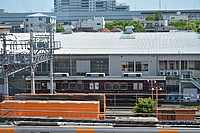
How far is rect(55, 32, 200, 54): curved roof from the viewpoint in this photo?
10297mm

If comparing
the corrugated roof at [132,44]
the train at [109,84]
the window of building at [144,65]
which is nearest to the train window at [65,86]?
the train at [109,84]

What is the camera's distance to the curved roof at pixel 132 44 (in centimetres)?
1030

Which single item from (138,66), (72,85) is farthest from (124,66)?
(72,85)

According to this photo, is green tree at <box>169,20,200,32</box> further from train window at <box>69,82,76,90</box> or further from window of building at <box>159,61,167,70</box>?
train window at <box>69,82,76,90</box>

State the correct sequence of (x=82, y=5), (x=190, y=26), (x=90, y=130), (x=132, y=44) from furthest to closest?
(x=82, y=5) → (x=190, y=26) → (x=132, y=44) → (x=90, y=130)

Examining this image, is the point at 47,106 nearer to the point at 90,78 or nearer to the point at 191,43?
the point at 90,78

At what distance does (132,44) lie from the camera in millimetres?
10812

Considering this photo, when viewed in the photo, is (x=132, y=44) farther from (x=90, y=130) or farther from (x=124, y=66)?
(x=90, y=130)

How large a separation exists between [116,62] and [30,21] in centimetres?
1575

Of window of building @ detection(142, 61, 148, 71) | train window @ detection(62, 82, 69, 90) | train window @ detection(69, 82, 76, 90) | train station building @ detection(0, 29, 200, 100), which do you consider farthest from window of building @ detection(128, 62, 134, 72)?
train window @ detection(62, 82, 69, 90)

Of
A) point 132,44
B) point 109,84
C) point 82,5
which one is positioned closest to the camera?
point 109,84

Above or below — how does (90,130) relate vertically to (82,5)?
below

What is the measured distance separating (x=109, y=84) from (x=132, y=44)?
6.55ft

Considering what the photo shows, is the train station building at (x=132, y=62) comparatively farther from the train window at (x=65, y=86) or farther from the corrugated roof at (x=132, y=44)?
the train window at (x=65, y=86)
